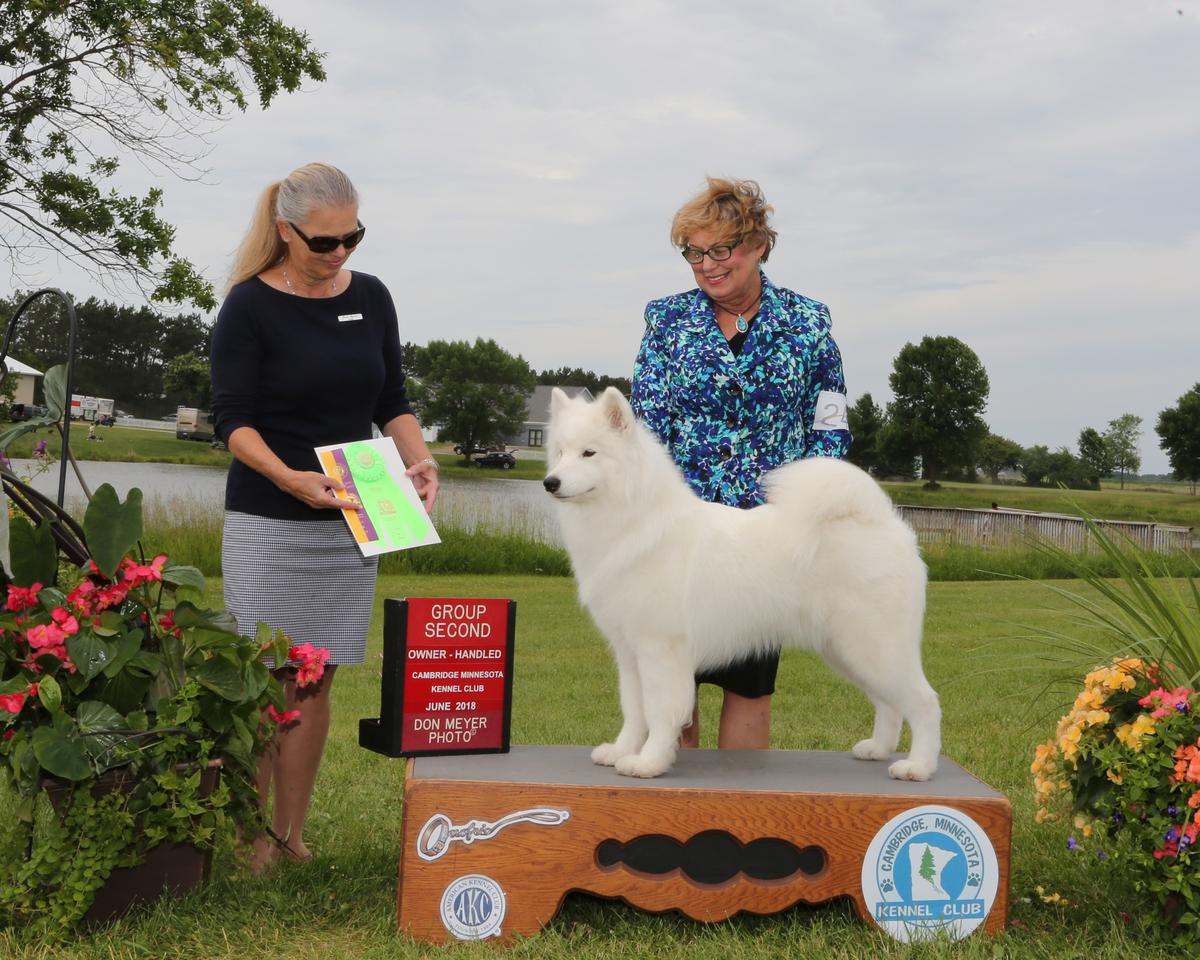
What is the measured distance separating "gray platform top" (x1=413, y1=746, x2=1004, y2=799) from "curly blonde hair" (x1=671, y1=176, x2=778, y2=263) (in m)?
1.73

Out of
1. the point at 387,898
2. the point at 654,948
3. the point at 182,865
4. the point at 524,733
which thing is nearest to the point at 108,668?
the point at 182,865

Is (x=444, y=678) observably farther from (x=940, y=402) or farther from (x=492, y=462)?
(x=940, y=402)

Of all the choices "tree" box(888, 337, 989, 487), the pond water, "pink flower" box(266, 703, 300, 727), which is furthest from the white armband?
"tree" box(888, 337, 989, 487)

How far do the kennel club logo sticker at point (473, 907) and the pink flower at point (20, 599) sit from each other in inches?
54.2

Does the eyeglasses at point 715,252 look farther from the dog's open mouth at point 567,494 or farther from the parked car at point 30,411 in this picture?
the parked car at point 30,411

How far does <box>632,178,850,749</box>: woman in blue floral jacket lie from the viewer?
3.31 metres

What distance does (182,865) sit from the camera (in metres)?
2.86

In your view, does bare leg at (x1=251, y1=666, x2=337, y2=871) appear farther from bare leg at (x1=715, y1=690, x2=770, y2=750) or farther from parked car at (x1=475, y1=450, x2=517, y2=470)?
parked car at (x1=475, y1=450, x2=517, y2=470)

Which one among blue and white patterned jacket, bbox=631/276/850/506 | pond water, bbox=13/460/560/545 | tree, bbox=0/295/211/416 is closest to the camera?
blue and white patterned jacket, bbox=631/276/850/506

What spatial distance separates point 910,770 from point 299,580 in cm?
204

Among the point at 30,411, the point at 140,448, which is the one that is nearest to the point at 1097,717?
the point at 30,411

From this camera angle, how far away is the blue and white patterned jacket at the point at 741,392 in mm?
3391

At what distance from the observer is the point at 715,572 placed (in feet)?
9.91

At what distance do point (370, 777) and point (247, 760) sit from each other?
1935 millimetres
